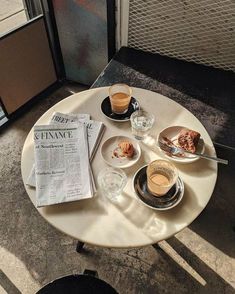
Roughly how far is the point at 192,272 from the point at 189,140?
0.80m

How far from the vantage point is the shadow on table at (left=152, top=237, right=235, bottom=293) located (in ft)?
4.87

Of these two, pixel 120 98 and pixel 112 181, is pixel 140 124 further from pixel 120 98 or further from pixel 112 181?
pixel 112 181

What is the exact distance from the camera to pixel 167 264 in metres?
1.56

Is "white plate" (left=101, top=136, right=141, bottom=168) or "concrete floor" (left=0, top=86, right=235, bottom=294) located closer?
"white plate" (left=101, top=136, right=141, bottom=168)

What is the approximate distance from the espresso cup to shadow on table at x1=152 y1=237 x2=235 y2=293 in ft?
2.30

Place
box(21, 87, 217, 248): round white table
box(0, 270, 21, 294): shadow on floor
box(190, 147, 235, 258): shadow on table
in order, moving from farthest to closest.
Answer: box(190, 147, 235, 258): shadow on table → box(0, 270, 21, 294): shadow on floor → box(21, 87, 217, 248): round white table

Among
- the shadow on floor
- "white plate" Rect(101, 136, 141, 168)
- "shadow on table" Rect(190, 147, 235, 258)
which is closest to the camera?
"white plate" Rect(101, 136, 141, 168)

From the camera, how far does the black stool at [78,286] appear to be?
1030mm

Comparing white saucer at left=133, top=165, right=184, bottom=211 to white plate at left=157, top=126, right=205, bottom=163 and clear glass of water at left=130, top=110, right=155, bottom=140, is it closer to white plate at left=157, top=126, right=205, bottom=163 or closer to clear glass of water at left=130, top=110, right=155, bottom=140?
white plate at left=157, top=126, right=205, bottom=163

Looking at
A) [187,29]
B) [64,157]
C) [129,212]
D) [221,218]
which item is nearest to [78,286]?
[129,212]

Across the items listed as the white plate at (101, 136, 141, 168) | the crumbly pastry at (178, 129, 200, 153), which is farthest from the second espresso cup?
the crumbly pastry at (178, 129, 200, 153)

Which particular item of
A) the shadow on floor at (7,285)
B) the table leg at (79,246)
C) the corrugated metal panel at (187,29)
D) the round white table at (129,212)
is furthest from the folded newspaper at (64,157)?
the corrugated metal panel at (187,29)

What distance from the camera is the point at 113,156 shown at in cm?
117

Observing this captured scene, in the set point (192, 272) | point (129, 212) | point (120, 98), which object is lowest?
point (192, 272)
